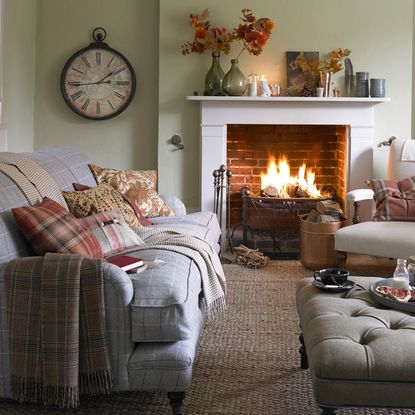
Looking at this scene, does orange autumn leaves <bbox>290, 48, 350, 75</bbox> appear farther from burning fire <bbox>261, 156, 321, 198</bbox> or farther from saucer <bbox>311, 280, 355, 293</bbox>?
saucer <bbox>311, 280, 355, 293</bbox>

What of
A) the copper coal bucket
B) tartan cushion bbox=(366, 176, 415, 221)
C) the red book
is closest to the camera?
the red book

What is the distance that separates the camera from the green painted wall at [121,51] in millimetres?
5980

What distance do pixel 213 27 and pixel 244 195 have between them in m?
1.32

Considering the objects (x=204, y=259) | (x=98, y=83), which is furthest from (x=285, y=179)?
(x=204, y=259)

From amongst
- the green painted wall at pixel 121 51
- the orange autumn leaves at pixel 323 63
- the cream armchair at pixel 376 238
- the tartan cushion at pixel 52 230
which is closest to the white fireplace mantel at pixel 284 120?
the orange autumn leaves at pixel 323 63

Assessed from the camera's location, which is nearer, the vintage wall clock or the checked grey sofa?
the checked grey sofa

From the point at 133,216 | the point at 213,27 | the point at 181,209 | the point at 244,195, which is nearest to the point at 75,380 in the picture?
the point at 133,216

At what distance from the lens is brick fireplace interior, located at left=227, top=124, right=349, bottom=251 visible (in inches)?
241

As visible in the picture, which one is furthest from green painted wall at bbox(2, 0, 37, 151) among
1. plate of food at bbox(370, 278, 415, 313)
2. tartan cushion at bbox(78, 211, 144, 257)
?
plate of food at bbox(370, 278, 415, 313)

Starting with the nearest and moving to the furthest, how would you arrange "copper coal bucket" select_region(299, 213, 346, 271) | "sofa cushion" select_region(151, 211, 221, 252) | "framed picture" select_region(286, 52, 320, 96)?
"sofa cushion" select_region(151, 211, 221, 252) < "copper coal bucket" select_region(299, 213, 346, 271) < "framed picture" select_region(286, 52, 320, 96)

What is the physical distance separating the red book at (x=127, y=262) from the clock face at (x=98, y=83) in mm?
3218

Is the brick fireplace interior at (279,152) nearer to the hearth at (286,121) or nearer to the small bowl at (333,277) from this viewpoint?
the hearth at (286,121)

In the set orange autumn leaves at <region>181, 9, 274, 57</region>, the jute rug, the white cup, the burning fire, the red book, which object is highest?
orange autumn leaves at <region>181, 9, 274, 57</region>

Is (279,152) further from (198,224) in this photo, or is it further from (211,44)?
(198,224)
